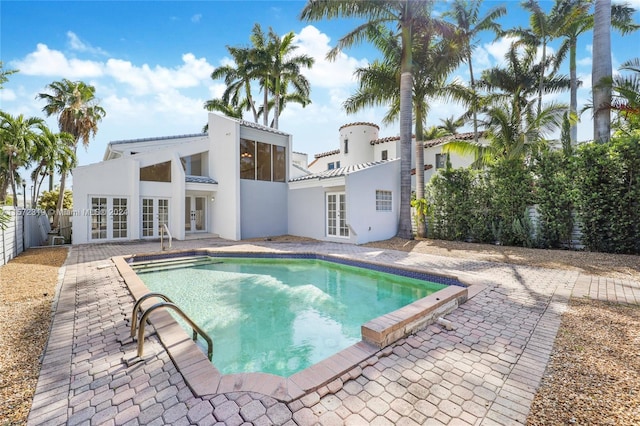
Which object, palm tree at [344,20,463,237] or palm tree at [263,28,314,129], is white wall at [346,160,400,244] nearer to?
palm tree at [344,20,463,237]

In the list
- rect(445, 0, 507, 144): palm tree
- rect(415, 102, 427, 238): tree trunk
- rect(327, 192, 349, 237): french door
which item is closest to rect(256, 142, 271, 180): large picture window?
rect(327, 192, 349, 237): french door

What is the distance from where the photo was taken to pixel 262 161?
1727 centimetres

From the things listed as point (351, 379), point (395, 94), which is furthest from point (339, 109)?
point (351, 379)

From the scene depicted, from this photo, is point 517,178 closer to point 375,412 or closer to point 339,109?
point 339,109

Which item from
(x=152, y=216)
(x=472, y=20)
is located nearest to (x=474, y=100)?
(x=472, y=20)

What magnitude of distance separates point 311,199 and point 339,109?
20.1 ft

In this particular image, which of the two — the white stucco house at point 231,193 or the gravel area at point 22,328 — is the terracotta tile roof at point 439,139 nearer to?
the white stucco house at point 231,193

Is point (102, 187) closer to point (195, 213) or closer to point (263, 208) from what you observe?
point (195, 213)

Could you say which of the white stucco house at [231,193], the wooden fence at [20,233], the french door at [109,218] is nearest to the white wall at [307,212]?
the white stucco house at [231,193]

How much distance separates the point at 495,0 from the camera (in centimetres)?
Answer: 1662

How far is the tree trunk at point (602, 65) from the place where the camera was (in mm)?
11531

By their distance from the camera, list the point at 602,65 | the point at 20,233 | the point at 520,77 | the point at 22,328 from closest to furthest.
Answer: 1. the point at 22,328
2. the point at 602,65
3. the point at 20,233
4. the point at 520,77

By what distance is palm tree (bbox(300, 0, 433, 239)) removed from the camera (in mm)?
14039

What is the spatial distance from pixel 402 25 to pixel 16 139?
1976cm
